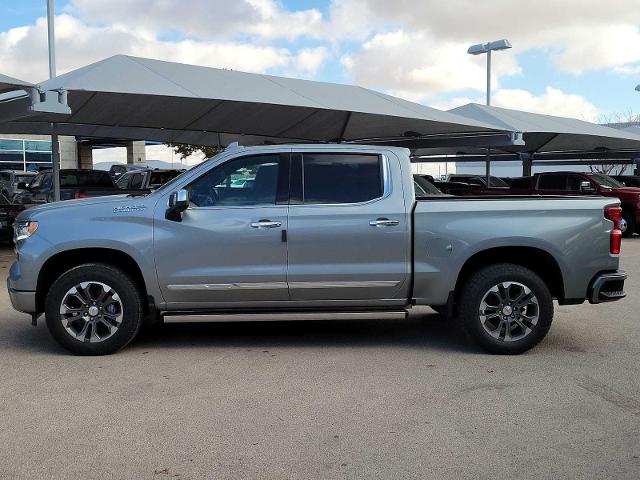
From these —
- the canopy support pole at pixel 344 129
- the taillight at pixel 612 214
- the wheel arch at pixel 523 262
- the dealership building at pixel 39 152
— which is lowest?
the wheel arch at pixel 523 262

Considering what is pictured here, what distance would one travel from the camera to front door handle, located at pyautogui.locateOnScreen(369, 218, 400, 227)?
6.25m

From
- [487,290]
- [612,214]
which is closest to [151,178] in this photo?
[487,290]

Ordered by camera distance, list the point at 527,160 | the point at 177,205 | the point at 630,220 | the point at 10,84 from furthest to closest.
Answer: the point at 527,160 < the point at 630,220 < the point at 10,84 < the point at 177,205

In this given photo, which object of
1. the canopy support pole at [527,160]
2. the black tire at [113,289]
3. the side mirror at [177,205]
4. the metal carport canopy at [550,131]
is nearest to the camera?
the side mirror at [177,205]

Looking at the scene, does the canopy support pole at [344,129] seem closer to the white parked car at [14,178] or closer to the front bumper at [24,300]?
the front bumper at [24,300]

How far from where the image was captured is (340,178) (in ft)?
21.3

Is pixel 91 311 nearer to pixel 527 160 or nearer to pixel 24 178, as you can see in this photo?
pixel 24 178

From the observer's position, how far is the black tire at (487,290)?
628cm

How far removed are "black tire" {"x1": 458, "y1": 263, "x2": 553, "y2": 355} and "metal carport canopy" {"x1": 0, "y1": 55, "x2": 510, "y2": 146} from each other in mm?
8201

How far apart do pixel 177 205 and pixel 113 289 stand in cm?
94

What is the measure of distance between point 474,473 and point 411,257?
8.76ft

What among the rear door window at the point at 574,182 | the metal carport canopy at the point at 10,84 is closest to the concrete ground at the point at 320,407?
the metal carport canopy at the point at 10,84

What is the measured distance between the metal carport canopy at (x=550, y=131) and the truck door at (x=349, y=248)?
13594 mm

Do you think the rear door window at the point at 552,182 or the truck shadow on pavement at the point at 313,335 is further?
the rear door window at the point at 552,182
